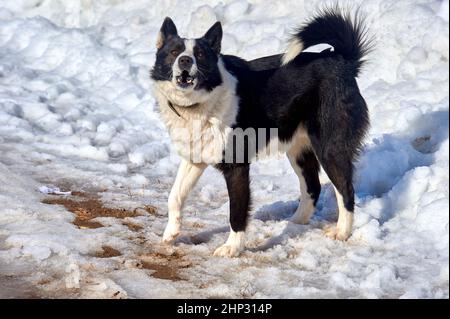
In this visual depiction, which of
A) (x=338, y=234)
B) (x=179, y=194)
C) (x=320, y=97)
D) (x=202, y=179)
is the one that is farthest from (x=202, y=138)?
(x=202, y=179)

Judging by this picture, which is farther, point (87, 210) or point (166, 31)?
point (87, 210)

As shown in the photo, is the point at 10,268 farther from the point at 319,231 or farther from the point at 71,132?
the point at 71,132

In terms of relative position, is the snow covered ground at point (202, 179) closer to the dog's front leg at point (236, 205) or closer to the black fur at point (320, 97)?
the dog's front leg at point (236, 205)

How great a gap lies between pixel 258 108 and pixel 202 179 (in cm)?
161

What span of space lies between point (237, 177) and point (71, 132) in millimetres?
3027

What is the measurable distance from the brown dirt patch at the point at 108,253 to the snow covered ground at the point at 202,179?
0.14 feet

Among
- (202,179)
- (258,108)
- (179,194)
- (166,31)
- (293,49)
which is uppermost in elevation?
(166,31)

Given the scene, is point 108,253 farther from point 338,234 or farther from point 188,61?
point 338,234

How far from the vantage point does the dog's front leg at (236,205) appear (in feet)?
14.4

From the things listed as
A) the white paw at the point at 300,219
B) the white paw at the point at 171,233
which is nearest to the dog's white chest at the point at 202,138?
the white paw at the point at 171,233

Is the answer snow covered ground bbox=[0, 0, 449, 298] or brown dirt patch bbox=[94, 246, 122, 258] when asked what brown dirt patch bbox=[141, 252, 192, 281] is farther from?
brown dirt patch bbox=[94, 246, 122, 258]

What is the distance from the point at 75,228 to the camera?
4656mm

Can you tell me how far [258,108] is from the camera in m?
4.69

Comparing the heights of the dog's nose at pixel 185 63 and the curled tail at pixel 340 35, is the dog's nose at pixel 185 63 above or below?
below
